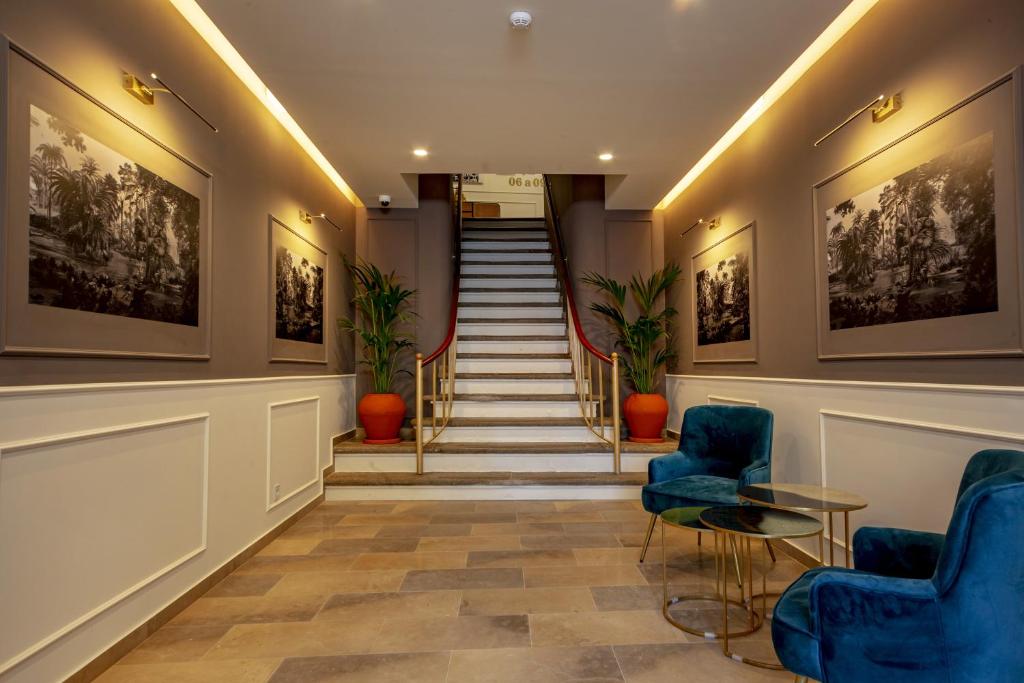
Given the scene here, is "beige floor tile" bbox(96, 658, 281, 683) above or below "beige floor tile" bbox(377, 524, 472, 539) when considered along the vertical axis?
above

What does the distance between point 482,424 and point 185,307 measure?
9.71ft

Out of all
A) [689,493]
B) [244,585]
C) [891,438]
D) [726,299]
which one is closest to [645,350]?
[726,299]

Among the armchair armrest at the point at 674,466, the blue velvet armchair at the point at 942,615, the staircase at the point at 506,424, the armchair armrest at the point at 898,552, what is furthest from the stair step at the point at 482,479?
the blue velvet armchair at the point at 942,615

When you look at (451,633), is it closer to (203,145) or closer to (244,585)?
(244,585)

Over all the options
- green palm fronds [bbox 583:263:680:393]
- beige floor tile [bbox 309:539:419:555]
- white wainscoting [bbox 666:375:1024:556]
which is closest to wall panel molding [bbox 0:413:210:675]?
beige floor tile [bbox 309:539:419:555]

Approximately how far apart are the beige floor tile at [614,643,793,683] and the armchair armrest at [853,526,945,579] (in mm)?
539

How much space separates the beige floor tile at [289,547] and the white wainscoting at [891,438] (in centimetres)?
302

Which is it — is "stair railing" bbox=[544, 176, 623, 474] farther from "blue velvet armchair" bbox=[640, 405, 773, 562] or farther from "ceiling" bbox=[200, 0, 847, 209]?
"ceiling" bbox=[200, 0, 847, 209]

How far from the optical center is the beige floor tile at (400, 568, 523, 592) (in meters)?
2.75

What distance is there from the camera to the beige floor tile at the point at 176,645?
82.4 inches

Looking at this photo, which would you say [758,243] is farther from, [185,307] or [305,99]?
[185,307]

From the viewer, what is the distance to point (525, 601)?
101 inches

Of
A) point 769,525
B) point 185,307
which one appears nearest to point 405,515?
point 185,307

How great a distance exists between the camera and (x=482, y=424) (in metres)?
5.05
